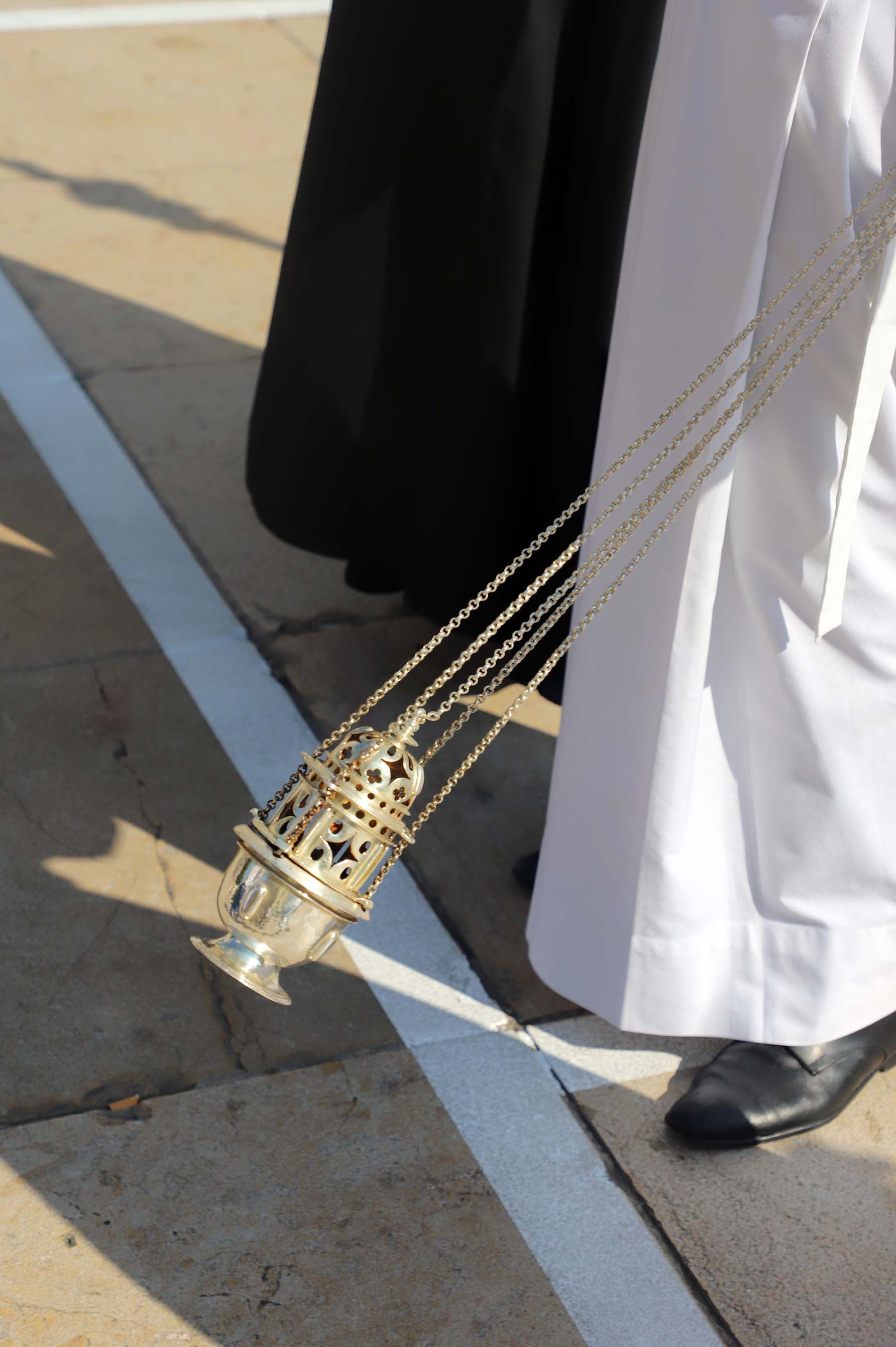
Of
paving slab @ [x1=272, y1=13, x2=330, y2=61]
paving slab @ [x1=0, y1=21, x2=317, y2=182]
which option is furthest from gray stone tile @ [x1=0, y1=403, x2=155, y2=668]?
paving slab @ [x1=272, y1=13, x2=330, y2=61]

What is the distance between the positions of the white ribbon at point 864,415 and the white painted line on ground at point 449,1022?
2.81ft

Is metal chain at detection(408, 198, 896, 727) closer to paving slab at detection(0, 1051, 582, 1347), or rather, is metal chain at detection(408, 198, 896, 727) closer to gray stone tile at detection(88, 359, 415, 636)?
paving slab at detection(0, 1051, 582, 1347)

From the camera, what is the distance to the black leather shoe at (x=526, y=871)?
8.02 ft

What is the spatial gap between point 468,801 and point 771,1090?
0.81m

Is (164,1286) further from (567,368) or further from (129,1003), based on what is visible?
(567,368)

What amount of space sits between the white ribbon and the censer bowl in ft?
2.31

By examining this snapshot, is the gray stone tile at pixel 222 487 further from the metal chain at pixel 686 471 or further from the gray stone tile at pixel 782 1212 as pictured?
the metal chain at pixel 686 471

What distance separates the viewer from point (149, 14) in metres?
6.57

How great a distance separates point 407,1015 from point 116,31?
5.44m

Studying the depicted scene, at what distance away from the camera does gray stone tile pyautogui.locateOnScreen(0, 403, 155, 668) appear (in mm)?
2945

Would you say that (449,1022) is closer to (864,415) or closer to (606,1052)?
(606,1052)

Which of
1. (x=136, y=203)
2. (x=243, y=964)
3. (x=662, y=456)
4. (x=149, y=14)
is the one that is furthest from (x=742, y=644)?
(x=149, y=14)

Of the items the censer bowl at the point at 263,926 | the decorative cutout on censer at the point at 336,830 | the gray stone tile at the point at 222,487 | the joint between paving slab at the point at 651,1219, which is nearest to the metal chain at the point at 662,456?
the decorative cutout on censer at the point at 336,830

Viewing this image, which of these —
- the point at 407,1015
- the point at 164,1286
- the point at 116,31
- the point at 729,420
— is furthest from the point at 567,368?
the point at 116,31
